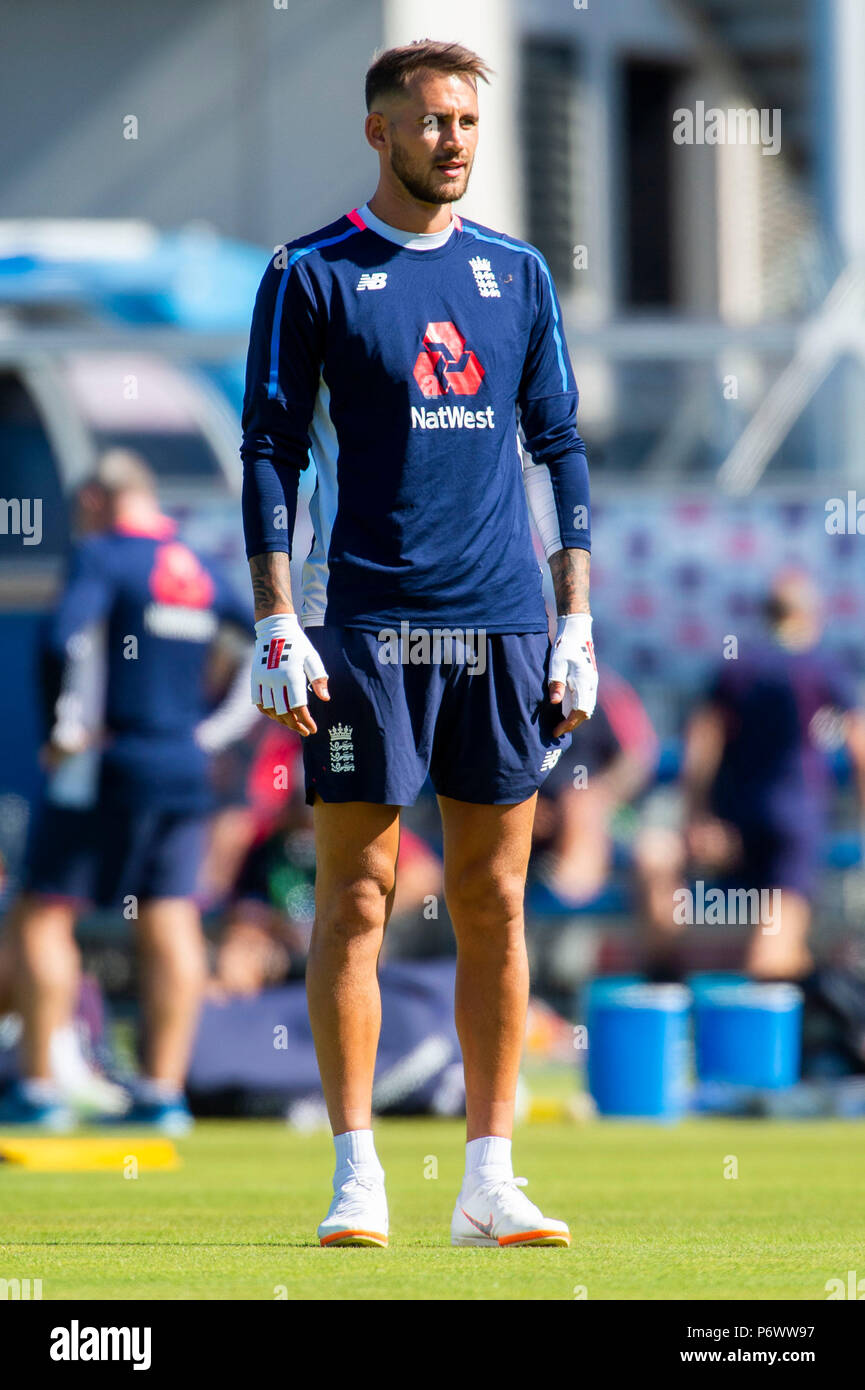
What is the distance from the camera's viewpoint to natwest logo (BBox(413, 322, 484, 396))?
4523mm

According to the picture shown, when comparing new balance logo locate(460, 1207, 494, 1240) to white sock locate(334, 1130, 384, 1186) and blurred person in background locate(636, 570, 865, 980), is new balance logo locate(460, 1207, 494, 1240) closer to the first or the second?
white sock locate(334, 1130, 384, 1186)

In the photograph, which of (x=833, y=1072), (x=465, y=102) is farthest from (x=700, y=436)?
(x=465, y=102)

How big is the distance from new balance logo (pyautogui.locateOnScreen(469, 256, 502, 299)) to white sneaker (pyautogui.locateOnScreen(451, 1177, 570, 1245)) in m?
1.55

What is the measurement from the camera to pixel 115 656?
850 centimetres

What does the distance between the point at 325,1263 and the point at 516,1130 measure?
4.20 metres

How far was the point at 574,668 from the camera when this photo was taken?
15.2 feet

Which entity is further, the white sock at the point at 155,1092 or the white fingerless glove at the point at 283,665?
the white sock at the point at 155,1092

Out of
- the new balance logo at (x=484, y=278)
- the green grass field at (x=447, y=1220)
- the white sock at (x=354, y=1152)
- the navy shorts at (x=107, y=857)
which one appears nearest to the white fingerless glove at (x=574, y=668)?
the new balance logo at (x=484, y=278)

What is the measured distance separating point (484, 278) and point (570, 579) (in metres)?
0.56

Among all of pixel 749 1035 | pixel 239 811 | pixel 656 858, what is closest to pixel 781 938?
pixel 656 858


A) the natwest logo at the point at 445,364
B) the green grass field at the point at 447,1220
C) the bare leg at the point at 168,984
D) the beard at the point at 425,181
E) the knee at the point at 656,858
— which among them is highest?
the beard at the point at 425,181

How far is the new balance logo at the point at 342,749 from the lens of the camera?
4484 millimetres

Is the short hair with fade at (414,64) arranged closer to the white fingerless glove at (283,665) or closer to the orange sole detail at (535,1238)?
the white fingerless glove at (283,665)
